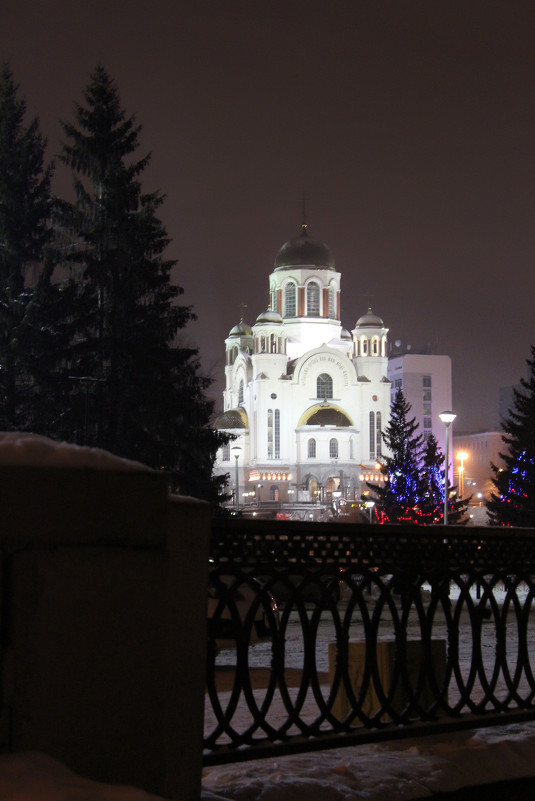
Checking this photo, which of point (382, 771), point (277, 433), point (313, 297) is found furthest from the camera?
point (313, 297)

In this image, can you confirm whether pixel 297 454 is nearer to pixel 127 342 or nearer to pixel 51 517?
pixel 127 342

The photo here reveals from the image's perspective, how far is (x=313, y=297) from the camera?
311 feet

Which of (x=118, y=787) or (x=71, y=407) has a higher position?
(x=71, y=407)

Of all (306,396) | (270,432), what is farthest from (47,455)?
(306,396)

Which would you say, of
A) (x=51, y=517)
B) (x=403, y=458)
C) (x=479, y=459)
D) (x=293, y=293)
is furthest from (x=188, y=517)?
(x=479, y=459)

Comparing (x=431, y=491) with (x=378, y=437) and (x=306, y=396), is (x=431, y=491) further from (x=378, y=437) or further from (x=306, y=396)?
(x=306, y=396)

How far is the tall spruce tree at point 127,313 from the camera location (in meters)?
30.3

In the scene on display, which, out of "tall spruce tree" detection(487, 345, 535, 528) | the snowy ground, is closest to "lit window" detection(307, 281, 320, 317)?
"tall spruce tree" detection(487, 345, 535, 528)

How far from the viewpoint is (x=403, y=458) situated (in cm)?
4659

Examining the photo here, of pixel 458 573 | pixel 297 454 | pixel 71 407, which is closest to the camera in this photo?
pixel 458 573

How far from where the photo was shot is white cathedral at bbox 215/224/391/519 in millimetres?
86938

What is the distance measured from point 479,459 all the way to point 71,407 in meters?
97.1

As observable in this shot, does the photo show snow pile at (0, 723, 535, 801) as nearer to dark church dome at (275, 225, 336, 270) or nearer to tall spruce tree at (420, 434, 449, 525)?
tall spruce tree at (420, 434, 449, 525)

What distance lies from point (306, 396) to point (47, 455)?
8601cm
